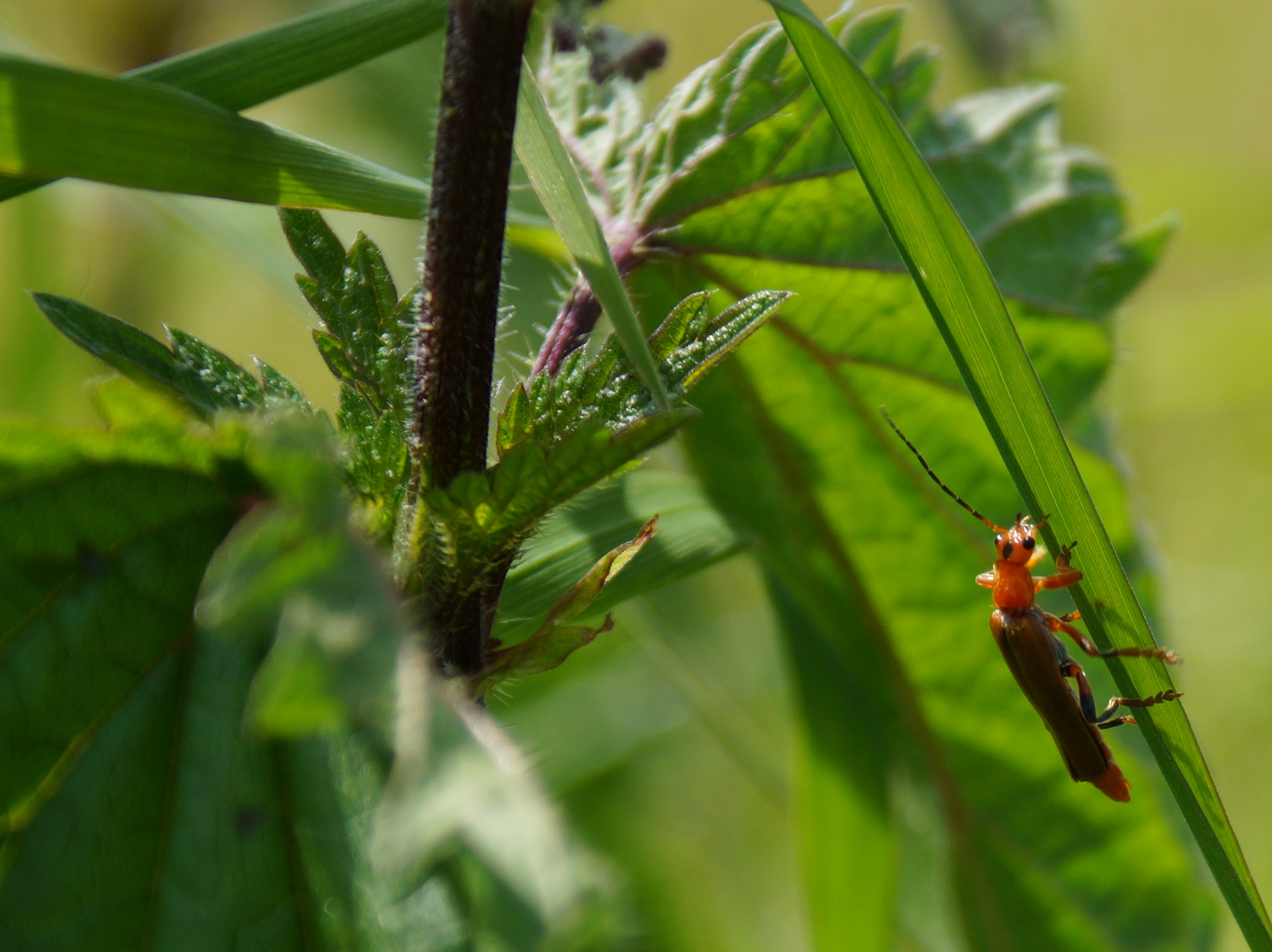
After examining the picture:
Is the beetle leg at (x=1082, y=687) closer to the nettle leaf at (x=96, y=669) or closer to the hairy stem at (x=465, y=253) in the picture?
the hairy stem at (x=465, y=253)

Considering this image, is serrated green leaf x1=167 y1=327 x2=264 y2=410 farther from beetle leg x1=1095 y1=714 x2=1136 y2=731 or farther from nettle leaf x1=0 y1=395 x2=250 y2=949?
→ beetle leg x1=1095 y1=714 x2=1136 y2=731

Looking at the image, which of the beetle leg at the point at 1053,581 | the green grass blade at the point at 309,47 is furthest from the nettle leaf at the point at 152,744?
the beetle leg at the point at 1053,581

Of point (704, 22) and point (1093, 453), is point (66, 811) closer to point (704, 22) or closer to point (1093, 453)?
point (1093, 453)

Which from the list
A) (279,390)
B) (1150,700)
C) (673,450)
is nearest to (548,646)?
(279,390)

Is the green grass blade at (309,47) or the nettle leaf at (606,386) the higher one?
the green grass blade at (309,47)

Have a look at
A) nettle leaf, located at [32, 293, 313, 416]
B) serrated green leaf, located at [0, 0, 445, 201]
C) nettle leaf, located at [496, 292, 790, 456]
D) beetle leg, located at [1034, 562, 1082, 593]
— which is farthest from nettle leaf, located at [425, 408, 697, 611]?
beetle leg, located at [1034, 562, 1082, 593]

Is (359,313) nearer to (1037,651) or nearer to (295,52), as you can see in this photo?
(295,52)

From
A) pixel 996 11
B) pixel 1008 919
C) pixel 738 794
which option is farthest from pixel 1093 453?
pixel 738 794
